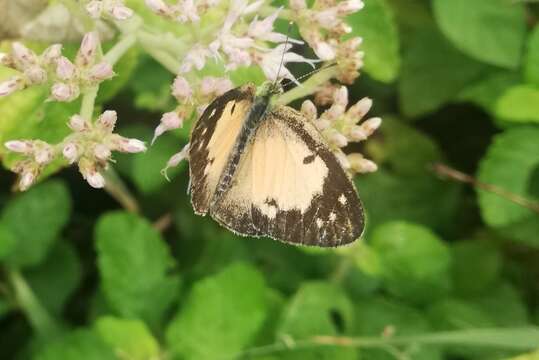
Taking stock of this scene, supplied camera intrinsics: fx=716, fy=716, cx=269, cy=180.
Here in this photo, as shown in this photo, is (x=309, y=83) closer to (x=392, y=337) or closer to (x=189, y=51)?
(x=189, y=51)

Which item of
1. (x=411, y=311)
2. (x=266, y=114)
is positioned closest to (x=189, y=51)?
(x=266, y=114)

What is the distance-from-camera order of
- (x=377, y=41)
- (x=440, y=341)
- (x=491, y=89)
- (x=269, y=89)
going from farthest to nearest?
1. (x=491, y=89)
2. (x=377, y=41)
3. (x=440, y=341)
4. (x=269, y=89)

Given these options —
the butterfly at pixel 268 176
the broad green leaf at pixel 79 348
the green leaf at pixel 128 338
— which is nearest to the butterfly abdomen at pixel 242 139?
Result: the butterfly at pixel 268 176

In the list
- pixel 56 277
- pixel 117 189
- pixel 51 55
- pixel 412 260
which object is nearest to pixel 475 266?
pixel 412 260

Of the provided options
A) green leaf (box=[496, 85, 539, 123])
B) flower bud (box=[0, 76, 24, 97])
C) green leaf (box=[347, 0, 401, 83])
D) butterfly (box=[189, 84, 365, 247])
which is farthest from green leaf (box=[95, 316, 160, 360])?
green leaf (box=[496, 85, 539, 123])

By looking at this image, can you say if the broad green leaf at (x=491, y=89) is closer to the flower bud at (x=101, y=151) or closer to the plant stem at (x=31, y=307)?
the flower bud at (x=101, y=151)

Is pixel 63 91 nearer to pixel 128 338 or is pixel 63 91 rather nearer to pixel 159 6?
pixel 159 6

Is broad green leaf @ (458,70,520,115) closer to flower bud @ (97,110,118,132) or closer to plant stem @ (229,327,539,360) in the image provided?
plant stem @ (229,327,539,360)
